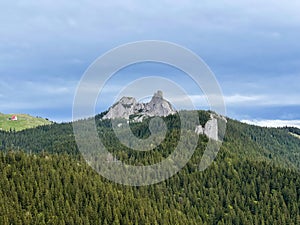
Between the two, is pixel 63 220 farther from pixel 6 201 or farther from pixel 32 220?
pixel 6 201

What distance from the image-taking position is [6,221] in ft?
594

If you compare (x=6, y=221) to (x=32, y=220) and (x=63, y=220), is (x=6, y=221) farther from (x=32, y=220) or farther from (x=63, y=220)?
(x=63, y=220)

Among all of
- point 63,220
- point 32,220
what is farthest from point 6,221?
point 63,220

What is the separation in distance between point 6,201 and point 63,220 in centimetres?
2519

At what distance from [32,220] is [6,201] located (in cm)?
1491

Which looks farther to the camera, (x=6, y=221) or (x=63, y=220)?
(x=63, y=220)

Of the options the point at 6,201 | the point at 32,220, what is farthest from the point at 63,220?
the point at 6,201

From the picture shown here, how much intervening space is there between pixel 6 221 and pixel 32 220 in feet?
40.6

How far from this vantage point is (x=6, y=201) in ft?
642

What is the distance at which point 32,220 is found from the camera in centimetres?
19050

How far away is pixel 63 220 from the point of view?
7756 inches

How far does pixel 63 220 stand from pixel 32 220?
13.3m

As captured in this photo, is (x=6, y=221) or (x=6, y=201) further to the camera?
(x=6, y=201)
